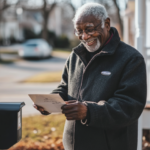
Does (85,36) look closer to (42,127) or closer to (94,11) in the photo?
(94,11)

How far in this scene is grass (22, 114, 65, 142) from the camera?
4.53m

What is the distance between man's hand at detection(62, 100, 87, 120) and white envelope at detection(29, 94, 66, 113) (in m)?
0.08

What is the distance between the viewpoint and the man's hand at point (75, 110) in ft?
5.39

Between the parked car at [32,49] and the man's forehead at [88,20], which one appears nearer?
the man's forehead at [88,20]

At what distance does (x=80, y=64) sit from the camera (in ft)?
6.84

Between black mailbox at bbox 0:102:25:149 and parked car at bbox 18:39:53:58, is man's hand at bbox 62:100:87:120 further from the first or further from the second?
parked car at bbox 18:39:53:58

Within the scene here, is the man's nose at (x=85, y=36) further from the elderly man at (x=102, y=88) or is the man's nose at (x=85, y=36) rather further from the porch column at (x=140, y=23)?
the porch column at (x=140, y=23)

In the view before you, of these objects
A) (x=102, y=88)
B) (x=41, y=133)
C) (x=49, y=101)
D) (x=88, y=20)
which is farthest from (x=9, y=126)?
(x=41, y=133)

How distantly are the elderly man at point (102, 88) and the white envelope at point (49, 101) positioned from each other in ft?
0.24

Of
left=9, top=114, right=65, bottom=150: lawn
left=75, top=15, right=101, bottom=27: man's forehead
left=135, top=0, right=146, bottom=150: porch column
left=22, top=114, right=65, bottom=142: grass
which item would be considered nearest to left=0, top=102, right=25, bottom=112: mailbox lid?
left=75, top=15, right=101, bottom=27: man's forehead

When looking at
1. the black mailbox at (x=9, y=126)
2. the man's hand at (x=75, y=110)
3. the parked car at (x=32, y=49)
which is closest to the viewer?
the man's hand at (x=75, y=110)

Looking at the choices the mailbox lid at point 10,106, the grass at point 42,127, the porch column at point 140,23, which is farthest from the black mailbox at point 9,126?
the grass at point 42,127

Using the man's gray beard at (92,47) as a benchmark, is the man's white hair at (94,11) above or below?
above

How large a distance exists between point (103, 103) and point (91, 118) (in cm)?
14
